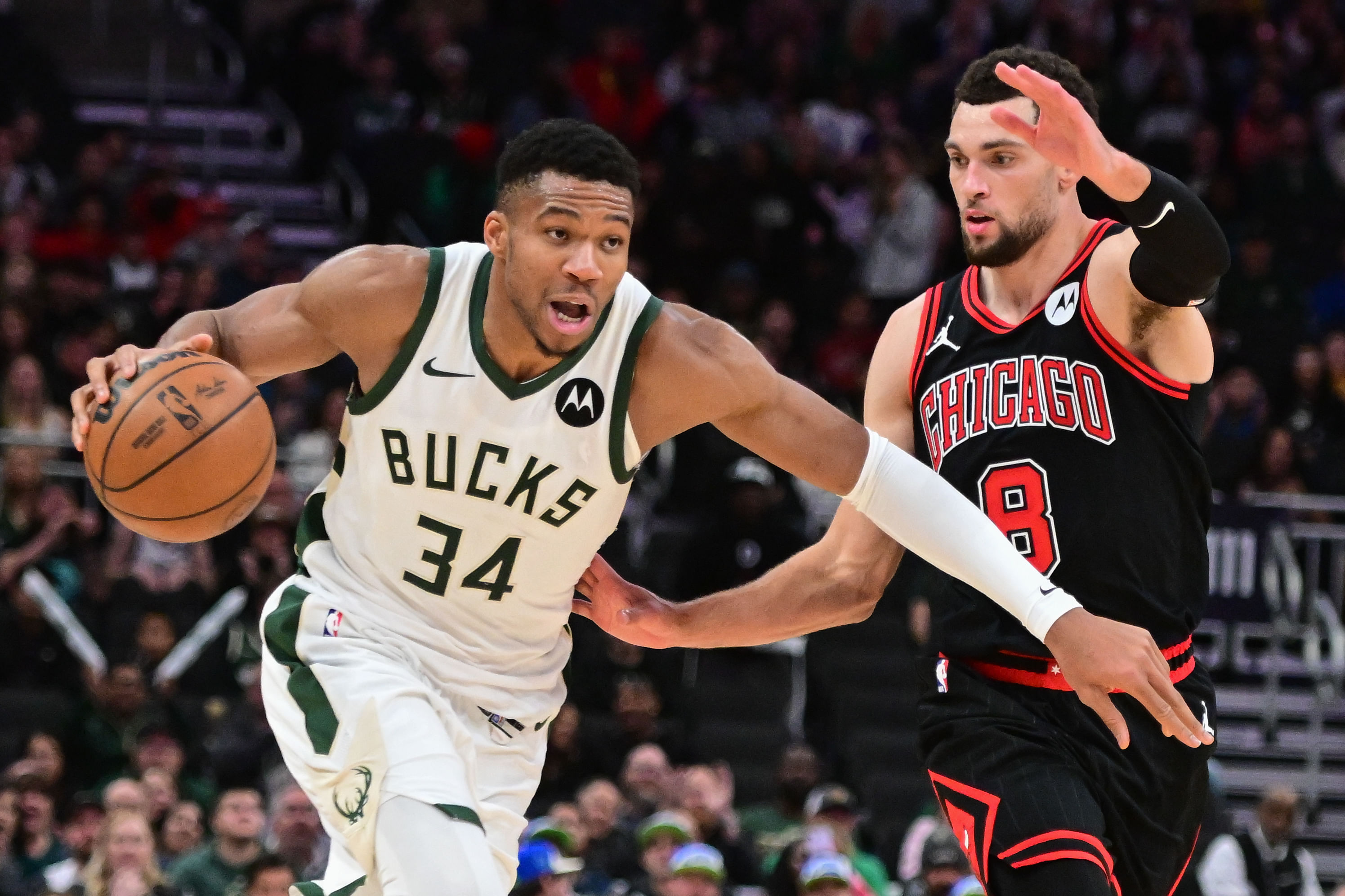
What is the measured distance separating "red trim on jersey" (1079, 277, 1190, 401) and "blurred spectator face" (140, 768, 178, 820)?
7.33 meters

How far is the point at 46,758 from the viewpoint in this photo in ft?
36.7

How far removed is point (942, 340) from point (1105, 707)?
1.29m

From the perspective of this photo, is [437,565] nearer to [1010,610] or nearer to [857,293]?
[1010,610]

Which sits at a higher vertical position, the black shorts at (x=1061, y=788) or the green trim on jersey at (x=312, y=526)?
the green trim on jersey at (x=312, y=526)

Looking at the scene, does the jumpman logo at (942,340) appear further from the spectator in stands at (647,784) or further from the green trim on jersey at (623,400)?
the spectator in stands at (647,784)

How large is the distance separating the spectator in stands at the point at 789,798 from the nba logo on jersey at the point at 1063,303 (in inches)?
268

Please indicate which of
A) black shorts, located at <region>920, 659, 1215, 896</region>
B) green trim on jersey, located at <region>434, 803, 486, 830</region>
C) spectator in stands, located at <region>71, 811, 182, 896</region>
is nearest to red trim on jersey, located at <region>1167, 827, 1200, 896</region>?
black shorts, located at <region>920, 659, 1215, 896</region>

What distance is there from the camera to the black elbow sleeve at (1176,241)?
4.78 m

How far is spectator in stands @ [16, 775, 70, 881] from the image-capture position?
10492mm

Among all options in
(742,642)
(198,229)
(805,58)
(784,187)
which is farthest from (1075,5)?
(742,642)

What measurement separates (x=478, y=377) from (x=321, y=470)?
820cm

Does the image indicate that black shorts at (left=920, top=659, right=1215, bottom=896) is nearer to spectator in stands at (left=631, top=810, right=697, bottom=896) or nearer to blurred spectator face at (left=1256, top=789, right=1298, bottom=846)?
spectator in stands at (left=631, top=810, right=697, bottom=896)

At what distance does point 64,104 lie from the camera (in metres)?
16.4

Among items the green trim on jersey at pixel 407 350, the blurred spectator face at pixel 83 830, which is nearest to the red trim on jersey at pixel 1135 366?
the green trim on jersey at pixel 407 350
